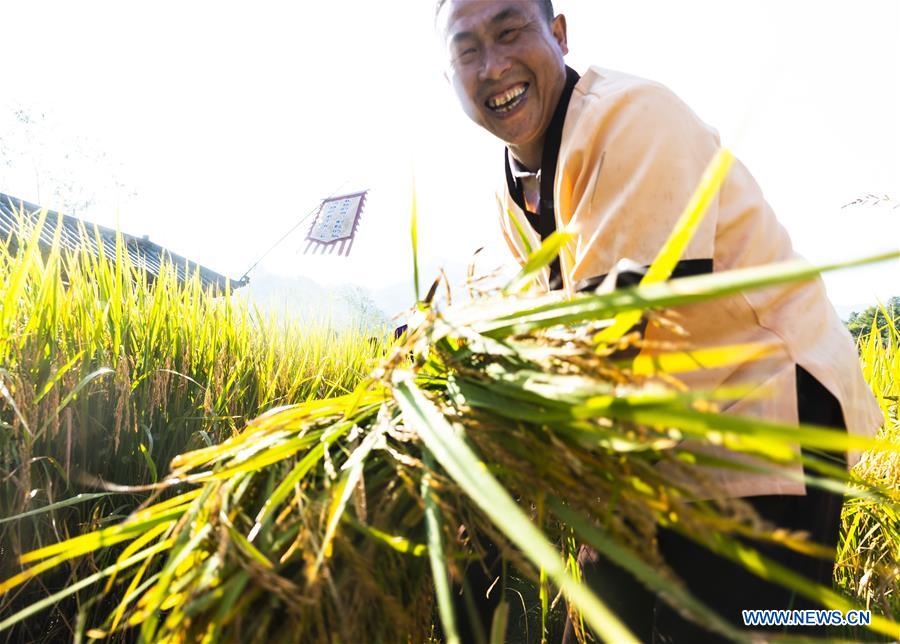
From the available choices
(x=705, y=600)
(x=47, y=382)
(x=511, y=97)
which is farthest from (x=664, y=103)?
(x=47, y=382)

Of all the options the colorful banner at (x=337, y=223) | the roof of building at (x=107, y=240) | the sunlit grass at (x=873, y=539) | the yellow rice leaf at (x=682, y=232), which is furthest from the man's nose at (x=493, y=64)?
the colorful banner at (x=337, y=223)

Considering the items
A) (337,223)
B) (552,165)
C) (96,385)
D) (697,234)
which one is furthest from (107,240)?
(697,234)

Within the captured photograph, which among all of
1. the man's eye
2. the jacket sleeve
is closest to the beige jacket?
the jacket sleeve

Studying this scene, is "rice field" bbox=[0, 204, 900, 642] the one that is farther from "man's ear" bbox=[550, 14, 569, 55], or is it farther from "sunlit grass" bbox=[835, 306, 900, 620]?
"sunlit grass" bbox=[835, 306, 900, 620]

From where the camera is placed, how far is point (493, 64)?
1.54 metres

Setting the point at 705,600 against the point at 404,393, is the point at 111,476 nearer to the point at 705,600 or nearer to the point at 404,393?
the point at 404,393

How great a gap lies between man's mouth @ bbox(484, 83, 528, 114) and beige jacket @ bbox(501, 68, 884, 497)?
226 mm

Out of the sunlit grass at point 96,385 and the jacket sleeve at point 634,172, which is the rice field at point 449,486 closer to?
the sunlit grass at point 96,385

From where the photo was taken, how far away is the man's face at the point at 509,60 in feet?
4.98

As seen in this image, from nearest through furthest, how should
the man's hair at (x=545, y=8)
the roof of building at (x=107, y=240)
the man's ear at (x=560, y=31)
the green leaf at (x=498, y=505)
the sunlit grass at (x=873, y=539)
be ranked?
the green leaf at (x=498, y=505) < the man's hair at (x=545, y=8) < the man's ear at (x=560, y=31) < the sunlit grass at (x=873, y=539) < the roof of building at (x=107, y=240)

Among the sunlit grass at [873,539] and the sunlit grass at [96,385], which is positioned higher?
the sunlit grass at [96,385]

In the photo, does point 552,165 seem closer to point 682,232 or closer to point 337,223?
point 682,232

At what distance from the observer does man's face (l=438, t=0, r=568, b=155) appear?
1.52m

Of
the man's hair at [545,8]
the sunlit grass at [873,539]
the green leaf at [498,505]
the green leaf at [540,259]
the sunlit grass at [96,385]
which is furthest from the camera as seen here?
the sunlit grass at [873,539]
